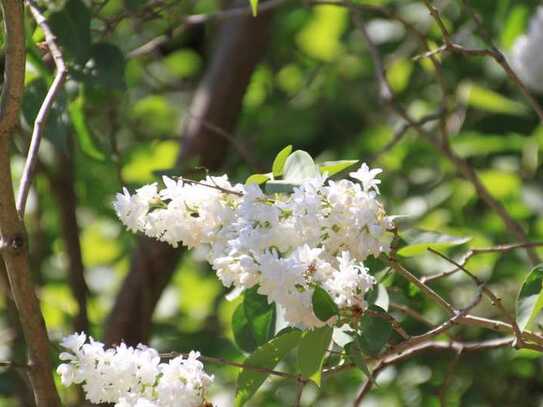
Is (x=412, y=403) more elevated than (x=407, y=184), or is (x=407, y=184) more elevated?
(x=407, y=184)

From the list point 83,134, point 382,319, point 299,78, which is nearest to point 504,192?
point 299,78

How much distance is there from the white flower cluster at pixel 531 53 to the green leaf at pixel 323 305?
144cm

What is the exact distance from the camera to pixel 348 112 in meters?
2.96

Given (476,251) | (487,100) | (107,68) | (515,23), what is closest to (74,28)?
(107,68)

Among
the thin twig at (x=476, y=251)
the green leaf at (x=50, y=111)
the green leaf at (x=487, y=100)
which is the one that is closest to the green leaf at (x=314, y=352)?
the thin twig at (x=476, y=251)

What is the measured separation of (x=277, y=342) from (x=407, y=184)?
5.06 ft

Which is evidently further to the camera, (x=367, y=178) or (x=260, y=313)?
(x=260, y=313)

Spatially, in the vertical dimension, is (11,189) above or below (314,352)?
A: above

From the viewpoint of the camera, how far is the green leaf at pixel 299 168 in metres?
1.12

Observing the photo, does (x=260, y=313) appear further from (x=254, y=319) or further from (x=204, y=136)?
(x=204, y=136)

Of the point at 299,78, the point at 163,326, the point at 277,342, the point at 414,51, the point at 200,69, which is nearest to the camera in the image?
the point at 277,342

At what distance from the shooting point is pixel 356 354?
1.05 meters

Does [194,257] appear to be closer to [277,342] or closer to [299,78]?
[299,78]

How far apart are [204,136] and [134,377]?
134 cm
